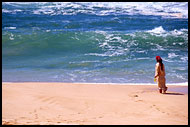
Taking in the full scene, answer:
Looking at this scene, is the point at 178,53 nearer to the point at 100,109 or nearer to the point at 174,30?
the point at 174,30

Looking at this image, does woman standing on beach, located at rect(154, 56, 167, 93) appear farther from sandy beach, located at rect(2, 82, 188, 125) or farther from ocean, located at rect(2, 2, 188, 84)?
ocean, located at rect(2, 2, 188, 84)

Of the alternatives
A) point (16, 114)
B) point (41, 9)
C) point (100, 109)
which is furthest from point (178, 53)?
point (41, 9)

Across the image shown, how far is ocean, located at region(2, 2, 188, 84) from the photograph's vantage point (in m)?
11.7

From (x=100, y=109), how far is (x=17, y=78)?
4.86 meters

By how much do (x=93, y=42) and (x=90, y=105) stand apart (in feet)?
37.4

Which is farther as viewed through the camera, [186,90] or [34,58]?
[34,58]

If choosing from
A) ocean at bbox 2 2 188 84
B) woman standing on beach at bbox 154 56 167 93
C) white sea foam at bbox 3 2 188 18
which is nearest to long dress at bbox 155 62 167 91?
woman standing on beach at bbox 154 56 167 93

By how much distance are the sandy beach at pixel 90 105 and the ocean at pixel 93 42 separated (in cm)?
181

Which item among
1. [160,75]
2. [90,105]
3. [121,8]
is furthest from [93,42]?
[90,105]

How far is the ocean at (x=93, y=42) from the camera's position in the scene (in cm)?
1170

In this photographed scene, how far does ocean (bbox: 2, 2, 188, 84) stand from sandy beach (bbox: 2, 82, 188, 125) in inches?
71.1

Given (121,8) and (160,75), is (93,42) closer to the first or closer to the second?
(160,75)

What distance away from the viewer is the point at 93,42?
18391 millimetres

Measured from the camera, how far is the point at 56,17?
24.8 meters
